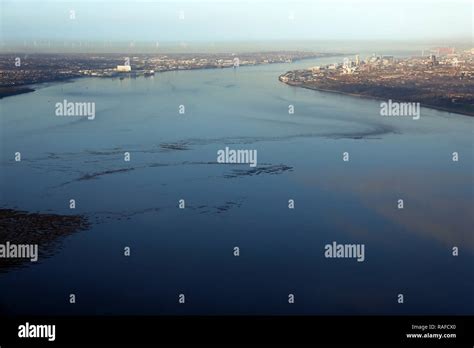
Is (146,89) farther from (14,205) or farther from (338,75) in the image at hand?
(14,205)

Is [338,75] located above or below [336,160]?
above

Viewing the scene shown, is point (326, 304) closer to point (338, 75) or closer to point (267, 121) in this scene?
point (267, 121)

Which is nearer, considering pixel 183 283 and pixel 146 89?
pixel 183 283

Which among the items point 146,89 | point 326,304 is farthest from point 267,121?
point 326,304

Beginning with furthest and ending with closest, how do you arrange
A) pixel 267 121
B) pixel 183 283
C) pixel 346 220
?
pixel 267 121 → pixel 346 220 → pixel 183 283

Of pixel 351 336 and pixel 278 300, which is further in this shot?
pixel 278 300

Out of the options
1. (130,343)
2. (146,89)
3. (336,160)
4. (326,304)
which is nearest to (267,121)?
(336,160)

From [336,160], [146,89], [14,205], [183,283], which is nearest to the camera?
[183,283]

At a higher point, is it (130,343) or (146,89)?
(146,89)

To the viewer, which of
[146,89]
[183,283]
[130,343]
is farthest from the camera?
[146,89]
